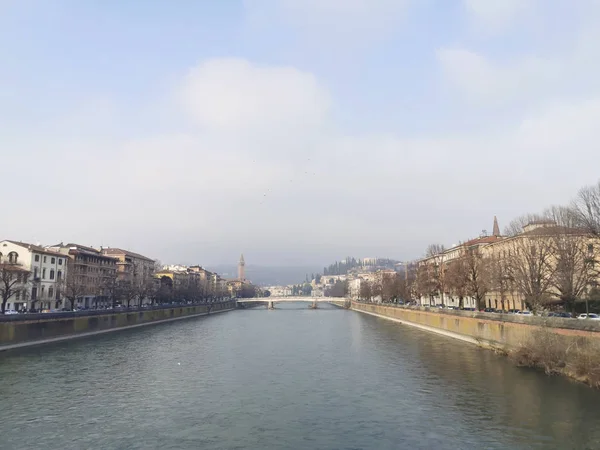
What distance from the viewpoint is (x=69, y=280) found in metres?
91.7

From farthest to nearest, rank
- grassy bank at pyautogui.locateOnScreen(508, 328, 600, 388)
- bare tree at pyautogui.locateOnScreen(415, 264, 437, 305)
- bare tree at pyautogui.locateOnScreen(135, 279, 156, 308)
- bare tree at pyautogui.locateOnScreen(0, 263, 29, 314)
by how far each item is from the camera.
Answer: bare tree at pyautogui.locateOnScreen(135, 279, 156, 308), bare tree at pyautogui.locateOnScreen(415, 264, 437, 305), bare tree at pyautogui.locateOnScreen(0, 263, 29, 314), grassy bank at pyautogui.locateOnScreen(508, 328, 600, 388)

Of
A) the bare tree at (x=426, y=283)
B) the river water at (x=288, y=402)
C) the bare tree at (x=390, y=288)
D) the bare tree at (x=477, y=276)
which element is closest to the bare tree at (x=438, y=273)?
the bare tree at (x=426, y=283)

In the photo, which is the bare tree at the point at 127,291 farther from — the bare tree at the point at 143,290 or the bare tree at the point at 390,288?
the bare tree at the point at 390,288

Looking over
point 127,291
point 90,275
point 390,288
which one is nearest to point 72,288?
point 127,291

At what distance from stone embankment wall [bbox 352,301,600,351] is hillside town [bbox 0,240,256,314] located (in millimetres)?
63535

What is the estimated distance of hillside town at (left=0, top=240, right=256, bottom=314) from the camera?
80.1 meters

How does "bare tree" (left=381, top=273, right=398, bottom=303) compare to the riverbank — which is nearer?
the riverbank

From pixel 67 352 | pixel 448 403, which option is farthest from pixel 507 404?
pixel 67 352

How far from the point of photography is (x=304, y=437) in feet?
74.4

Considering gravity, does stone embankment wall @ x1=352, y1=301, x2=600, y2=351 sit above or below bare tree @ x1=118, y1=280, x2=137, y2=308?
below

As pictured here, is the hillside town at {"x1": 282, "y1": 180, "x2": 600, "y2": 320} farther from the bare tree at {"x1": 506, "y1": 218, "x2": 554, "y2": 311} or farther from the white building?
the white building

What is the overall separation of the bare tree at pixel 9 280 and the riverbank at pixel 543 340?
62704 mm

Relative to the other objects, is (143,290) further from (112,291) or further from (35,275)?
(35,275)

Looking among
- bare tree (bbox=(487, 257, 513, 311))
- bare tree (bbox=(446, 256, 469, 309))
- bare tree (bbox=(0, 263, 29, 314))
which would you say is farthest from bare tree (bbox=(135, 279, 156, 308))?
bare tree (bbox=(487, 257, 513, 311))
